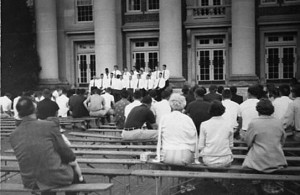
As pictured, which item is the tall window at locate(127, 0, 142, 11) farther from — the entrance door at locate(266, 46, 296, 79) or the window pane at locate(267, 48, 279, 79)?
the window pane at locate(267, 48, 279, 79)

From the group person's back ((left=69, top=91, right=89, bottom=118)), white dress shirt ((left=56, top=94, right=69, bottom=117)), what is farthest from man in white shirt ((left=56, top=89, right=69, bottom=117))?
person's back ((left=69, top=91, right=89, bottom=118))

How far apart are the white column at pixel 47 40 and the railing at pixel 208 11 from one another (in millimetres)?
8970

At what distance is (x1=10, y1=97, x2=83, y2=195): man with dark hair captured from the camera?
5.24m

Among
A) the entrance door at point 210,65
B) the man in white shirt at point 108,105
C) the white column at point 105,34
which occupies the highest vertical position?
the white column at point 105,34

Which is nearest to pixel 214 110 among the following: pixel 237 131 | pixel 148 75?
pixel 237 131

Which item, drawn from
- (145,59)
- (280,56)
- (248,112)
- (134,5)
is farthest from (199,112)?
(134,5)

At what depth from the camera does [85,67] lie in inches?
1178

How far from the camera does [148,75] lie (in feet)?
74.0

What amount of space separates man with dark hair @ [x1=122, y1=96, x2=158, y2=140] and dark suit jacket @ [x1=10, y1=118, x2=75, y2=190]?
3.90m

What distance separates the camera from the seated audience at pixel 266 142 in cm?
650

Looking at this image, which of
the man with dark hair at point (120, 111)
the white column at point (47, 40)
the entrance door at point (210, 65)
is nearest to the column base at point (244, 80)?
the entrance door at point (210, 65)

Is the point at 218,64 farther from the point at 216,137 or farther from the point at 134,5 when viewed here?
the point at 216,137

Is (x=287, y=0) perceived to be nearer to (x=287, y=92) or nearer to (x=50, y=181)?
(x=287, y=92)

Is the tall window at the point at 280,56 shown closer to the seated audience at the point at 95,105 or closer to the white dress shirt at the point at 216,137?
the seated audience at the point at 95,105
